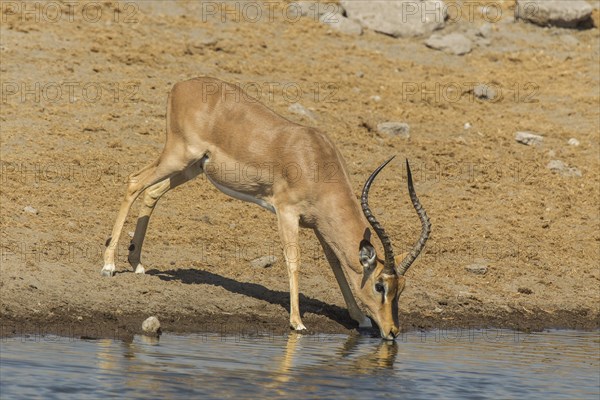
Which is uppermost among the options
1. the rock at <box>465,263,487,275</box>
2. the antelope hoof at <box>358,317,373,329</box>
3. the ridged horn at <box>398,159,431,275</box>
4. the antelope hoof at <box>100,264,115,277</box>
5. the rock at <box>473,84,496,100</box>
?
the rock at <box>473,84,496,100</box>

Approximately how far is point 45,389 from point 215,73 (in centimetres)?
1151

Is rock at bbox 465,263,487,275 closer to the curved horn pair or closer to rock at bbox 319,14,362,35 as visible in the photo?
the curved horn pair

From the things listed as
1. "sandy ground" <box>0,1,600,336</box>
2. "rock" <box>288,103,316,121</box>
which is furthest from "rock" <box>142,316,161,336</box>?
"rock" <box>288,103,316,121</box>

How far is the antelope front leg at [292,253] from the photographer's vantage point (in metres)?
11.2

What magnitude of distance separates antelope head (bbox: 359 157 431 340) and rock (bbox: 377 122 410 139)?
670 cm

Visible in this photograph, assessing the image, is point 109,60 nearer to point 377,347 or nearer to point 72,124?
point 72,124

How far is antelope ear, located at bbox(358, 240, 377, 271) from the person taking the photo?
10.9 metres

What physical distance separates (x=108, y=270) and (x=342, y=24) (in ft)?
37.5

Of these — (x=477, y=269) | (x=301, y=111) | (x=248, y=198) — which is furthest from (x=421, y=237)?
(x=301, y=111)

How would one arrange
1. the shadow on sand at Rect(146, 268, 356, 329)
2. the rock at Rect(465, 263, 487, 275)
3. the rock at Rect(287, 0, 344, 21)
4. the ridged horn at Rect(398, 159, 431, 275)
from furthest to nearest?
the rock at Rect(287, 0, 344, 21), the rock at Rect(465, 263, 487, 275), the shadow on sand at Rect(146, 268, 356, 329), the ridged horn at Rect(398, 159, 431, 275)

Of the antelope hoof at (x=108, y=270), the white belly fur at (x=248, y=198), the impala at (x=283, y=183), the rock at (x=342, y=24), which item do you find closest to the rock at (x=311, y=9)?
the rock at (x=342, y=24)

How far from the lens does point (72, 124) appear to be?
16.2 metres

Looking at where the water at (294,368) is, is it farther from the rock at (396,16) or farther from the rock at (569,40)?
the rock at (569,40)

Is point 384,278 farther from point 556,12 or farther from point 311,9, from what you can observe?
point 556,12
